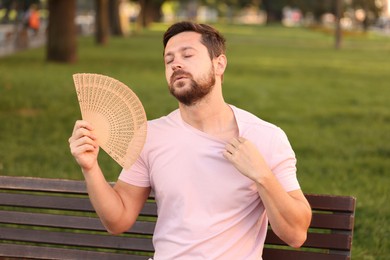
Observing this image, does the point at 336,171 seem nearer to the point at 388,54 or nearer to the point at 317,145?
the point at 317,145

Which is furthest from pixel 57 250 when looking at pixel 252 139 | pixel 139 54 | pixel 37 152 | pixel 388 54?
pixel 388 54

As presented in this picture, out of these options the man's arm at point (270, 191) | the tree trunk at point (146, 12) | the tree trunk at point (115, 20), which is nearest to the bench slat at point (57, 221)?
the man's arm at point (270, 191)

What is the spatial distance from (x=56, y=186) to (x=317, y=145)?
8668mm

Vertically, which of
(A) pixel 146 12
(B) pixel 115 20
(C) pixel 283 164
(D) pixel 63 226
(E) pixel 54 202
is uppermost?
(C) pixel 283 164

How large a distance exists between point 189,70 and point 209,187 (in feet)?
1.31

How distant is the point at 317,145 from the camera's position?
1256 cm

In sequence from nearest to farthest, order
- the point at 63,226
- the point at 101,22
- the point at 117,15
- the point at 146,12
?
1. the point at 63,226
2. the point at 101,22
3. the point at 117,15
4. the point at 146,12

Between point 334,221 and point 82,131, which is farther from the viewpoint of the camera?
point 334,221

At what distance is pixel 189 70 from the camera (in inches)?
133

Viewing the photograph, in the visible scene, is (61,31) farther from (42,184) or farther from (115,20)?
(115,20)

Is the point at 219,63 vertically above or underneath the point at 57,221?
above

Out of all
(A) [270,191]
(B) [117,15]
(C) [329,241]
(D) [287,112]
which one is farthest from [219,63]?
(B) [117,15]

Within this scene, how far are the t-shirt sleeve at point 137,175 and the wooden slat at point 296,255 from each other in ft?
2.26

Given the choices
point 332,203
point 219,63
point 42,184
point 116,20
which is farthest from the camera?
point 116,20
